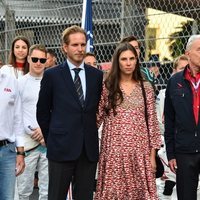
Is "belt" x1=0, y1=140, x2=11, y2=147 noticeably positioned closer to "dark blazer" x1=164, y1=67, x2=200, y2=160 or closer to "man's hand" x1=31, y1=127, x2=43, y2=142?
"dark blazer" x1=164, y1=67, x2=200, y2=160

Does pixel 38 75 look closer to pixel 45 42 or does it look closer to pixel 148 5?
pixel 148 5

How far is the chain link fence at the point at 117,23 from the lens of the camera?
788cm

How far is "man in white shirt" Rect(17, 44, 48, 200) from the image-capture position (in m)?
7.22

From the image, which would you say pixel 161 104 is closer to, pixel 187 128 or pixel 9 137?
pixel 187 128

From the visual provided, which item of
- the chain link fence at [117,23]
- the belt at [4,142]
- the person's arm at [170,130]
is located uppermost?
the chain link fence at [117,23]

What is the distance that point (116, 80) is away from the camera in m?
5.95

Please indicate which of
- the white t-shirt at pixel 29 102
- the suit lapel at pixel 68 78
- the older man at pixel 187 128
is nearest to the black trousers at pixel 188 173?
the older man at pixel 187 128

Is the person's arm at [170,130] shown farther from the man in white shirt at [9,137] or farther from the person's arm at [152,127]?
the man in white shirt at [9,137]

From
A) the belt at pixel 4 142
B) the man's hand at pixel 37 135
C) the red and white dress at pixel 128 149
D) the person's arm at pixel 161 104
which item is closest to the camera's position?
the belt at pixel 4 142

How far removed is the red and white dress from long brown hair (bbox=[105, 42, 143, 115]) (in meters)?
0.05

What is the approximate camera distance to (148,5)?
807 cm

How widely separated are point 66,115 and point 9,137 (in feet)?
1.71

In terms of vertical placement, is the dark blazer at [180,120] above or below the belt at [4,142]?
above

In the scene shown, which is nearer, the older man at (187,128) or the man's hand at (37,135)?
the older man at (187,128)
